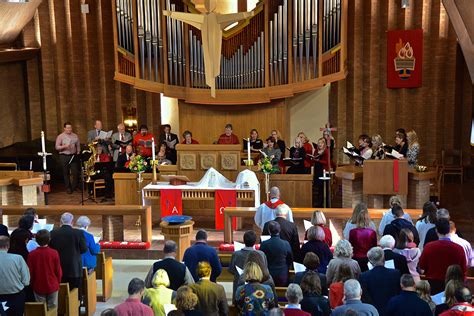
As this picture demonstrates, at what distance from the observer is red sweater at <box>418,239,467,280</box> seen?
20.1 feet

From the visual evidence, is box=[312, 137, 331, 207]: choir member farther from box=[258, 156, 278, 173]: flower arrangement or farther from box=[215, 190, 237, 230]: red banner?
box=[215, 190, 237, 230]: red banner

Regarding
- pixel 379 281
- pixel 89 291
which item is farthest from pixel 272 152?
pixel 379 281

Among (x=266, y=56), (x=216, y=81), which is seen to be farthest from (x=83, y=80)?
(x=266, y=56)

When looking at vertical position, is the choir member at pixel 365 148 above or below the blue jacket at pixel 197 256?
above

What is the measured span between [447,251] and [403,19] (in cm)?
974

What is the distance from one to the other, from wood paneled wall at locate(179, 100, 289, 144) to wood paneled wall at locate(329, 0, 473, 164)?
1545 mm

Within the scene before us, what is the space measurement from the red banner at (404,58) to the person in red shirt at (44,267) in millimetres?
10398

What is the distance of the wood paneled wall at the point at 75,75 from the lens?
52.2 ft

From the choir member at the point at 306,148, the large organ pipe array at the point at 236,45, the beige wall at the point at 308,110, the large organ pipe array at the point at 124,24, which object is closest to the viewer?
the choir member at the point at 306,148

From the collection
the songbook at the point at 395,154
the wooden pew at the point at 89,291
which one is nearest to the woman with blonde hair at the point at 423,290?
the wooden pew at the point at 89,291

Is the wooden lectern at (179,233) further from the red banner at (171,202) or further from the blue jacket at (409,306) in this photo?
the blue jacket at (409,306)

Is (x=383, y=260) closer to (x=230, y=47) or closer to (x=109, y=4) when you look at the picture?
(x=230, y=47)

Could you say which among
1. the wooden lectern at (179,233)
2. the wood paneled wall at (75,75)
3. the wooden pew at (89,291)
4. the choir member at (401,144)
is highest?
the wood paneled wall at (75,75)

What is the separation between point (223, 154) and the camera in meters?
10.9
